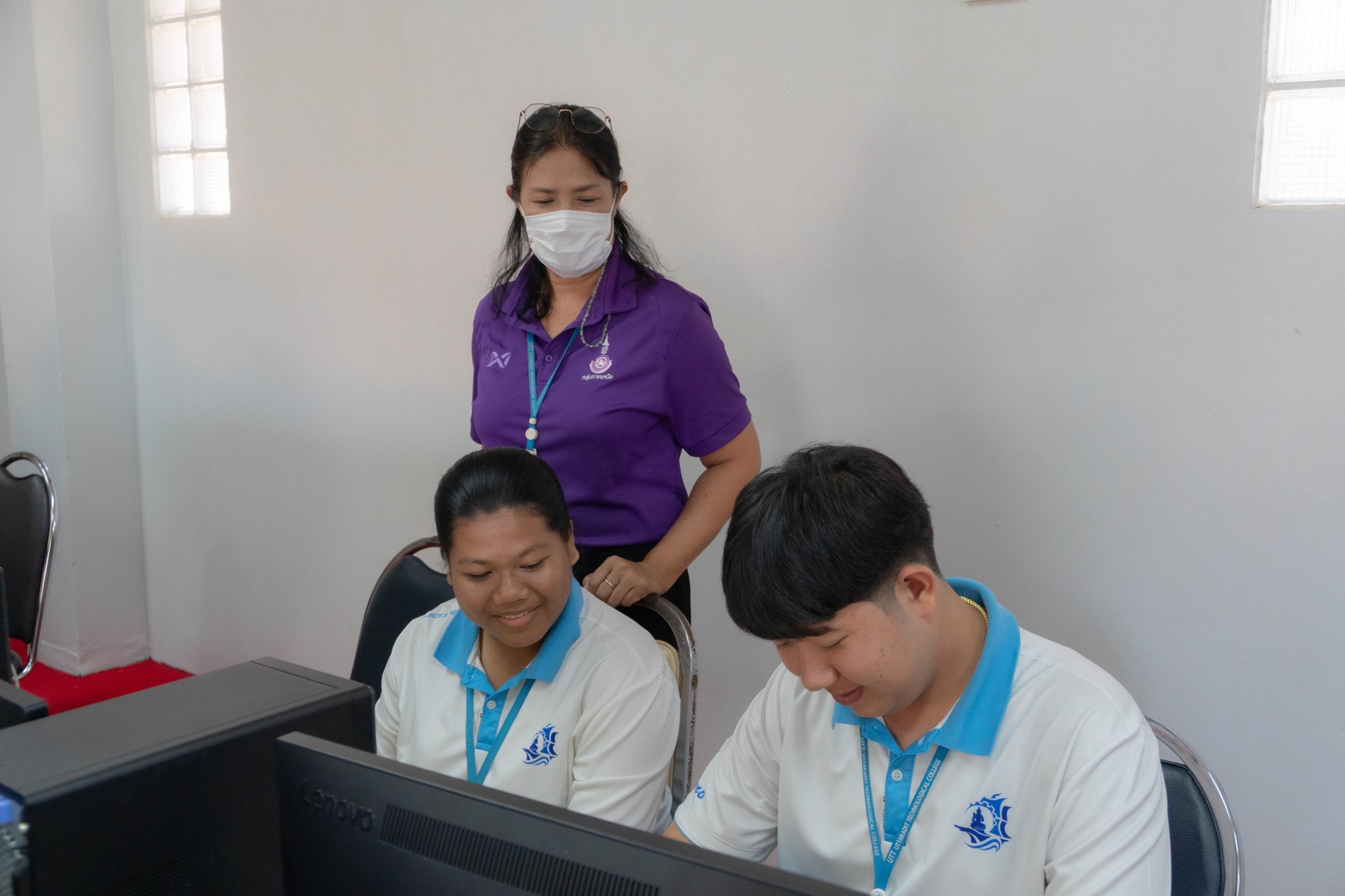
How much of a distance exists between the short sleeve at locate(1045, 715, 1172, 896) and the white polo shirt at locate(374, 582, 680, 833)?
1.81 ft

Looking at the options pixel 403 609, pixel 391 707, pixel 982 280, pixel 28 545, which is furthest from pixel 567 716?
pixel 28 545

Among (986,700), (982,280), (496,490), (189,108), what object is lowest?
(986,700)

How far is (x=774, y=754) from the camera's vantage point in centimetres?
114

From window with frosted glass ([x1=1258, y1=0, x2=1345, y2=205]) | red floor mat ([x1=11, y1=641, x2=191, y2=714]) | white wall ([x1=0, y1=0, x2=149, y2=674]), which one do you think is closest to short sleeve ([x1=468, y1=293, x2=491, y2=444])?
window with frosted glass ([x1=1258, y1=0, x2=1345, y2=205])

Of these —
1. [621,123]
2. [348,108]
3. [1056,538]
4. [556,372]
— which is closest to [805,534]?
[556,372]

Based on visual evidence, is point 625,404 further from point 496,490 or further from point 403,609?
point 403,609

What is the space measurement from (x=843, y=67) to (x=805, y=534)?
1410mm

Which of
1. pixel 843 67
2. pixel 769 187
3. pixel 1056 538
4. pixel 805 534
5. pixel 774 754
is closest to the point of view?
pixel 805 534

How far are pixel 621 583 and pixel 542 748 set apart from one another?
0.96ft

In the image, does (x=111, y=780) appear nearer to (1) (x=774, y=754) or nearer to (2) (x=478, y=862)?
(2) (x=478, y=862)

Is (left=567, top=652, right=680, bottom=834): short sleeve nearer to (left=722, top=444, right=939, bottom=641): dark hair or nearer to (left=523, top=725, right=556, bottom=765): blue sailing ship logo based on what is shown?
(left=523, top=725, right=556, bottom=765): blue sailing ship logo

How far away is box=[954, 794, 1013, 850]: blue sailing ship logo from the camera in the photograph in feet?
3.17

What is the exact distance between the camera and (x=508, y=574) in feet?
4.55

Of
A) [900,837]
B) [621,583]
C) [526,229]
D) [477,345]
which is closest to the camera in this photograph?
[900,837]
